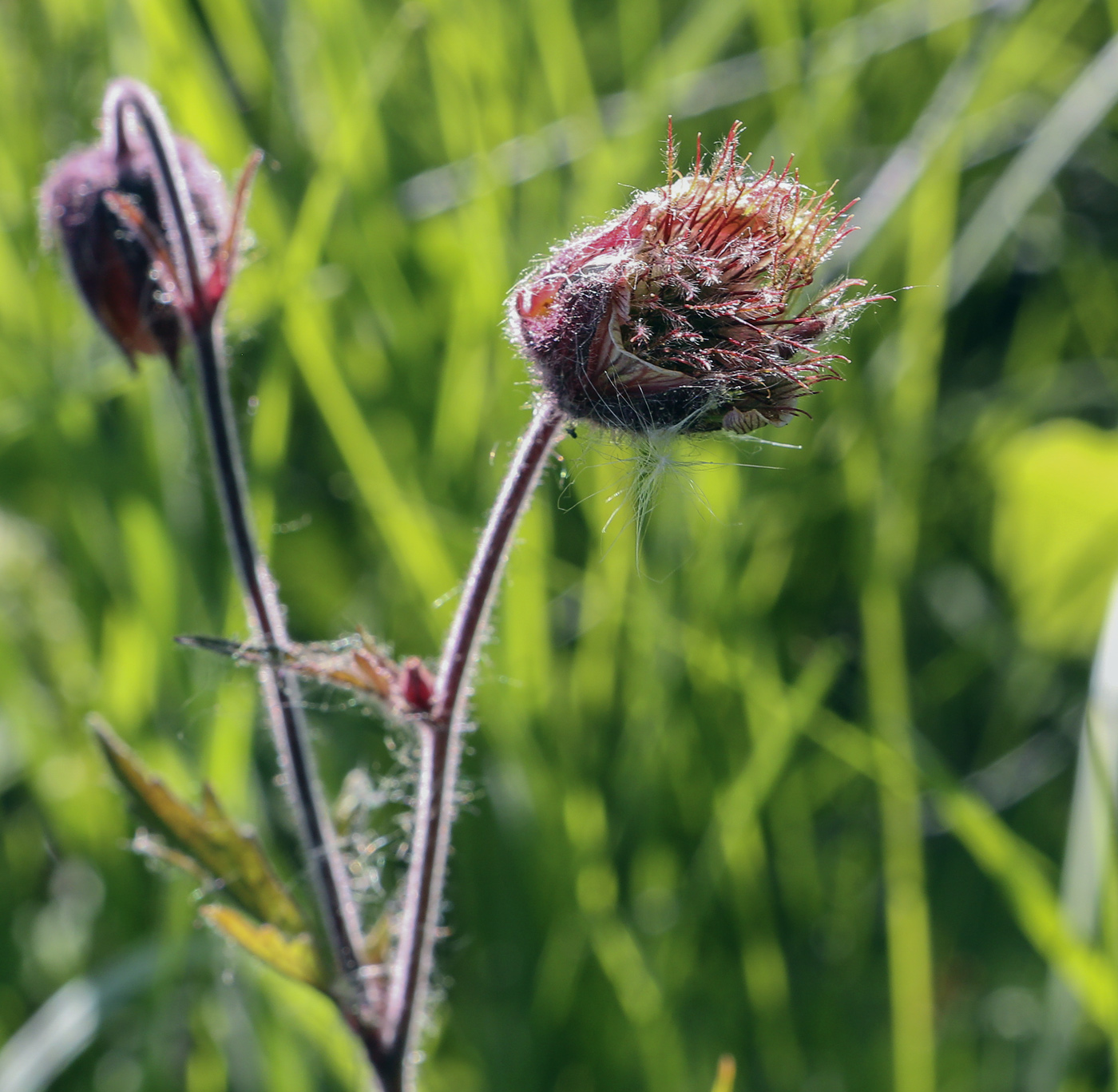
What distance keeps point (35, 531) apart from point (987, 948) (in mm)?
1833

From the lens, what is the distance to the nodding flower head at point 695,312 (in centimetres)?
85

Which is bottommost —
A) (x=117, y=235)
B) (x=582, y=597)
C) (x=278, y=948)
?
(x=582, y=597)

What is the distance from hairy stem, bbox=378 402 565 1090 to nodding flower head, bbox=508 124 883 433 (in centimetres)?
7

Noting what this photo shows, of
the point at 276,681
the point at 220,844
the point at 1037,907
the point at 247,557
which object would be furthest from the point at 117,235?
the point at 1037,907

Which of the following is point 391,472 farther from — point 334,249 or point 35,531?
point 35,531

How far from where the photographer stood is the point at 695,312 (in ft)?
2.77

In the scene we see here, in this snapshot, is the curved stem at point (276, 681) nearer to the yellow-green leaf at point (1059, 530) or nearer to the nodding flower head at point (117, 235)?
the nodding flower head at point (117, 235)

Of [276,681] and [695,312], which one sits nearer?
[695,312]

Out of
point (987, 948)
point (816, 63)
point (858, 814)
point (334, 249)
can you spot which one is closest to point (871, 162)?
point (816, 63)

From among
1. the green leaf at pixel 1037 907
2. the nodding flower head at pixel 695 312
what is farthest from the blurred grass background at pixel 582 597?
the nodding flower head at pixel 695 312

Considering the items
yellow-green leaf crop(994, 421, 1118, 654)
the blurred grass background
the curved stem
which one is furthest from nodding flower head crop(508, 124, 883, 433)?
yellow-green leaf crop(994, 421, 1118, 654)

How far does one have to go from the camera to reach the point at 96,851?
1568 mm

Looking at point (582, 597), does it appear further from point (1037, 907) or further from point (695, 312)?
point (695, 312)

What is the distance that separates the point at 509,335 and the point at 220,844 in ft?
2.01
